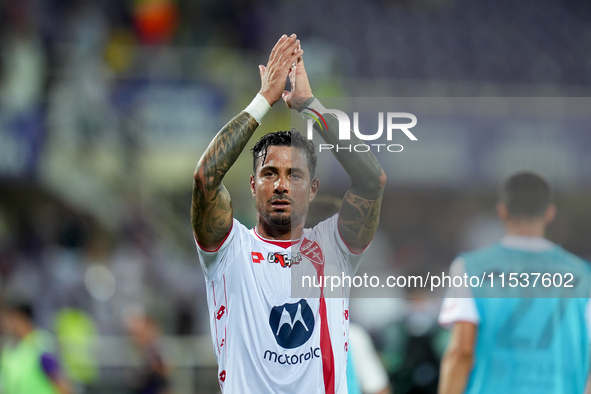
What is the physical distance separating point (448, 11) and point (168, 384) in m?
10.3

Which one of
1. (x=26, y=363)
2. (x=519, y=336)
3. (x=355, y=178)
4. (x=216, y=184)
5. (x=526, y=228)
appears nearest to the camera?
(x=216, y=184)

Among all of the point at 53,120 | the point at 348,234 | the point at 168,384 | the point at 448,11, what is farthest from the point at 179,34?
the point at 348,234

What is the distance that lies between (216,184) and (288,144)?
0.47m

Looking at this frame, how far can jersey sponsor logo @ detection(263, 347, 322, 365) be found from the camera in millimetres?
3891

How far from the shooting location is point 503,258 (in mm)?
4676

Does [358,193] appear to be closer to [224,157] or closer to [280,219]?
[280,219]

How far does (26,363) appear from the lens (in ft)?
26.3

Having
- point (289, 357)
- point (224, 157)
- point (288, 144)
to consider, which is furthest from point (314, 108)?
point (289, 357)

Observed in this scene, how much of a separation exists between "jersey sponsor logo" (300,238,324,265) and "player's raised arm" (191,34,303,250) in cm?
43

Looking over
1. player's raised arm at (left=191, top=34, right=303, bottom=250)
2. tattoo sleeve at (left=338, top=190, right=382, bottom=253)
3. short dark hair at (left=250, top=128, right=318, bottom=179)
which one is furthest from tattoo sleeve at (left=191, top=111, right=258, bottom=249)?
tattoo sleeve at (left=338, top=190, right=382, bottom=253)

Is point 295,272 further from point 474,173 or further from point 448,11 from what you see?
point 448,11

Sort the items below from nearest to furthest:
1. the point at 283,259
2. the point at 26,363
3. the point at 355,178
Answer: the point at 355,178 < the point at 283,259 < the point at 26,363

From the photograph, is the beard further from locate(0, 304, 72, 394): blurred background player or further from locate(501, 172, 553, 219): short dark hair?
locate(0, 304, 72, 394): blurred background player

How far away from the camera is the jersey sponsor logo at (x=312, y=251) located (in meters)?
4.18
